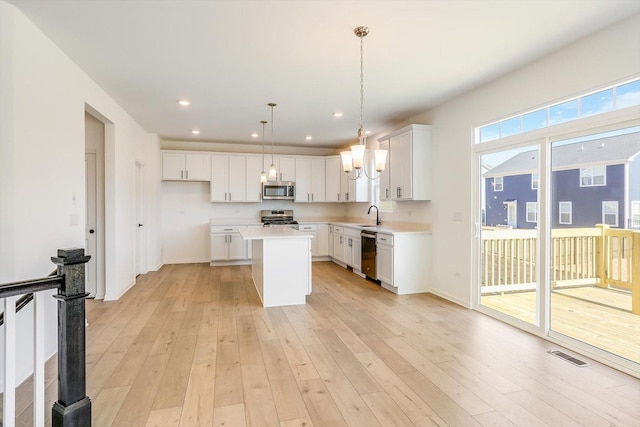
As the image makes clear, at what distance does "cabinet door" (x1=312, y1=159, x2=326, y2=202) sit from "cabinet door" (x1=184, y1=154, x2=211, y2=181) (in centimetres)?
235

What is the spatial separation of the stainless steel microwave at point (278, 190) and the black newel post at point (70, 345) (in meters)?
5.66

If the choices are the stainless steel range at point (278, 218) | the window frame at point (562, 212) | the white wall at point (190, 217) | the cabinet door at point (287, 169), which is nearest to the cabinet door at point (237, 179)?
the white wall at point (190, 217)

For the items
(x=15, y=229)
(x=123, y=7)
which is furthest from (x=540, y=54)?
(x=15, y=229)

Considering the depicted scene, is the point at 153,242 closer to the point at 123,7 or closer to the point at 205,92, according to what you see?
the point at 205,92

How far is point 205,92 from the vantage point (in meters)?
4.25

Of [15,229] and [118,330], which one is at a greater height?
[15,229]

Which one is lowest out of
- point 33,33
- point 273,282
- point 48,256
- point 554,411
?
point 554,411

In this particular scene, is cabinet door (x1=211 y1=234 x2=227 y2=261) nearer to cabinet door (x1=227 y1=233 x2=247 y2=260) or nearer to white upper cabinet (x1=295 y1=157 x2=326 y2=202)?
cabinet door (x1=227 y1=233 x2=247 y2=260)

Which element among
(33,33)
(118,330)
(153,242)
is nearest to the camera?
(33,33)

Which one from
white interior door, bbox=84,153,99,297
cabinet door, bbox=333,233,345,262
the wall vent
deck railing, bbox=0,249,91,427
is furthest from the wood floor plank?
cabinet door, bbox=333,233,345,262

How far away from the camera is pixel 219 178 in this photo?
7305 mm

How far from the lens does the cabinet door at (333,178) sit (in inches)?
307

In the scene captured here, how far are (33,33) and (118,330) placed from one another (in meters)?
2.80

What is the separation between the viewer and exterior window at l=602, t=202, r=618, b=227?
109 inches
